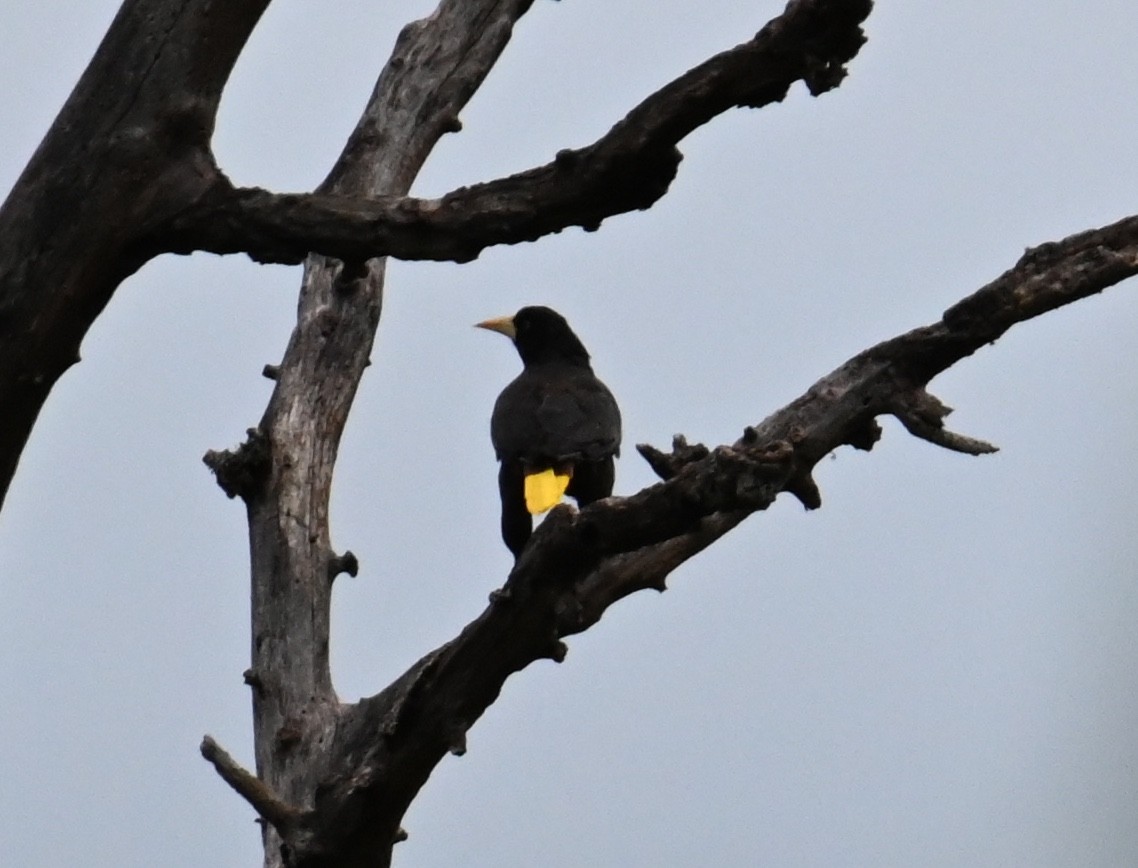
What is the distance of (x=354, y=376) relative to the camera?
393 cm

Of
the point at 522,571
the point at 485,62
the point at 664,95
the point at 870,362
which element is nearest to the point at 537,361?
the point at 485,62

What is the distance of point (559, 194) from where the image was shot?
2377 mm

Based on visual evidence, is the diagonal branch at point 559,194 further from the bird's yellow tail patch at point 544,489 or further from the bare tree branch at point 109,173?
the bird's yellow tail patch at point 544,489

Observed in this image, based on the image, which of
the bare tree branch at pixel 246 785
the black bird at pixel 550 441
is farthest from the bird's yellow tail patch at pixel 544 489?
the bare tree branch at pixel 246 785

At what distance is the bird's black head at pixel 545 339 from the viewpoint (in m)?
Result: 5.28

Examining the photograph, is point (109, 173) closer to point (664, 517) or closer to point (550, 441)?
point (664, 517)

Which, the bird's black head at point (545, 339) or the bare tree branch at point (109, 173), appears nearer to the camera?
the bare tree branch at point (109, 173)

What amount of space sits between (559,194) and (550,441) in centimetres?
214

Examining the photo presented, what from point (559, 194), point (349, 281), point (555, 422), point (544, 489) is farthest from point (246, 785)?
point (555, 422)

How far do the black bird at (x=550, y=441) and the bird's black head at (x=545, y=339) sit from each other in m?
0.10

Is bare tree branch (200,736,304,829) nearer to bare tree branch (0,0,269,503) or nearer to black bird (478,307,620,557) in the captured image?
bare tree branch (0,0,269,503)

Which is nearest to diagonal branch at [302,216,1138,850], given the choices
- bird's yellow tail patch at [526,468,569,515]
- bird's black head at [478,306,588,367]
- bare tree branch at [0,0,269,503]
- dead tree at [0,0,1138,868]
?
dead tree at [0,0,1138,868]

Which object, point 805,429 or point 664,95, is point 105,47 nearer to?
point 664,95

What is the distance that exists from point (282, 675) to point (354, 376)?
0.76 meters
